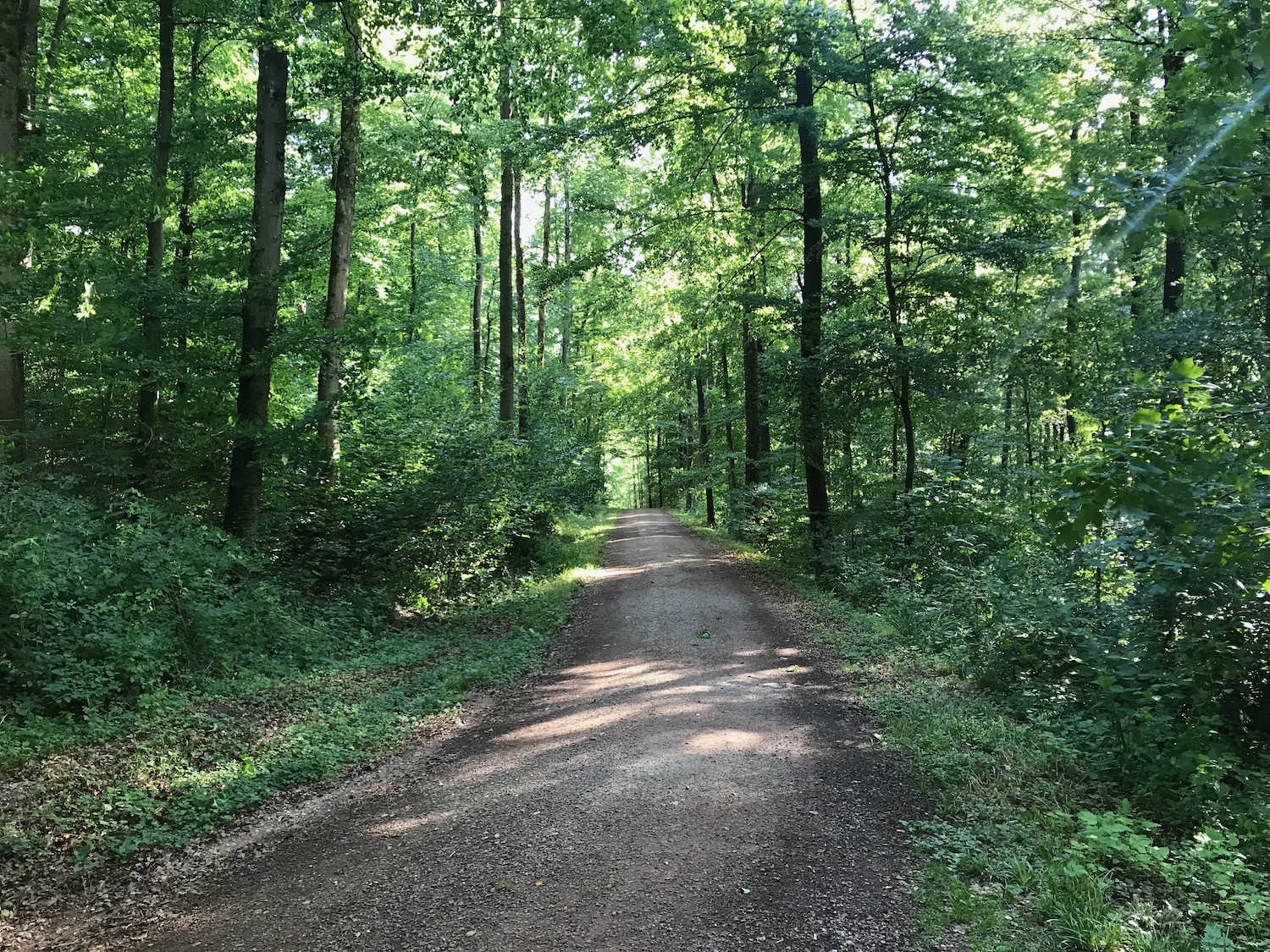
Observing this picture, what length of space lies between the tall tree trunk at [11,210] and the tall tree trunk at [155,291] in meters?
1.31

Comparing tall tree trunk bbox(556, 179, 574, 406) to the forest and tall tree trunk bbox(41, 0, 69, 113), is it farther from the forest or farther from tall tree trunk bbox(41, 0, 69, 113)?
tall tree trunk bbox(41, 0, 69, 113)

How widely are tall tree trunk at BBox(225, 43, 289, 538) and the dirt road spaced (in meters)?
4.81

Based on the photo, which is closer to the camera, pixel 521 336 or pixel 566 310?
pixel 521 336

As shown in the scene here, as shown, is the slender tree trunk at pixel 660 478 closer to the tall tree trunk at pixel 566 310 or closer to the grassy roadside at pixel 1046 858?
the tall tree trunk at pixel 566 310

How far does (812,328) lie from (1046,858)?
35.1ft

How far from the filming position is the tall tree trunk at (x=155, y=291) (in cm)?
920

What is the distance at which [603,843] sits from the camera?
173 inches

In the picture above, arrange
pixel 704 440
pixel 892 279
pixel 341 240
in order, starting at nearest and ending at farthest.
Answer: pixel 341 240 → pixel 892 279 → pixel 704 440

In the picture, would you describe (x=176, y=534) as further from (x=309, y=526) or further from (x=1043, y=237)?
(x=1043, y=237)

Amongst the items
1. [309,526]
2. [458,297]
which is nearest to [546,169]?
[309,526]

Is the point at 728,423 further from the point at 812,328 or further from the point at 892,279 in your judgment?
the point at 892,279

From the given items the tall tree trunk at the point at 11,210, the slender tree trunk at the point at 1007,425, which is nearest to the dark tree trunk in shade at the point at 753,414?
the slender tree trunk at the point at 1007,425

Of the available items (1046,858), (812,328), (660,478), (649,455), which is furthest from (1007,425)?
(660,478)

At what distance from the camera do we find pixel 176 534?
7.50m
